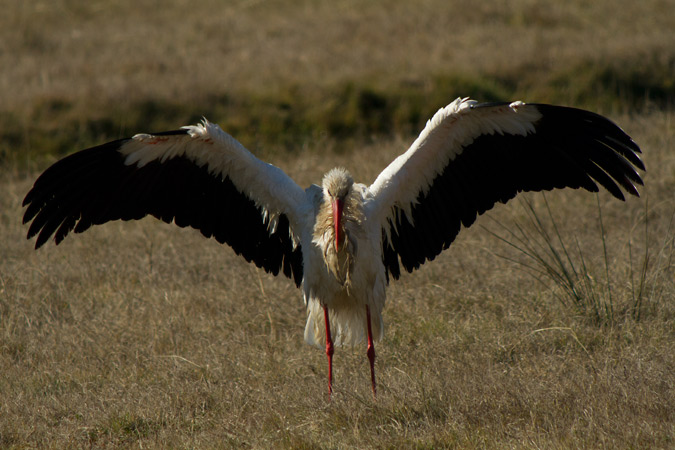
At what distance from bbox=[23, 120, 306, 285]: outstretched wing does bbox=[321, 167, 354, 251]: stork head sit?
32 centimetres

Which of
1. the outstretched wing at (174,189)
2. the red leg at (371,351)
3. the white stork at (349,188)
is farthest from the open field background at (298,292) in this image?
the outstretched wing at (174,189)

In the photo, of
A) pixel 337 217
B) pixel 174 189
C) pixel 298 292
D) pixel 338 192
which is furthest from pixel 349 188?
pixel 298 292

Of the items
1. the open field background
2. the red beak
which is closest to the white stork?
the red beak

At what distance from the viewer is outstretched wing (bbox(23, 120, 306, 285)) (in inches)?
189

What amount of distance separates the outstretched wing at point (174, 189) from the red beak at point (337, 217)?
1.29ft

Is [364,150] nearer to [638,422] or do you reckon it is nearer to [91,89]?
[91,89]

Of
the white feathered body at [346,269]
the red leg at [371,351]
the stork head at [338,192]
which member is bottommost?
the red leg at [371,351]

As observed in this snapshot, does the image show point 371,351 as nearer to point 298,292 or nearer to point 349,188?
point 349,188

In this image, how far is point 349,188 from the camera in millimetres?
4828

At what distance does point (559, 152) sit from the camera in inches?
190

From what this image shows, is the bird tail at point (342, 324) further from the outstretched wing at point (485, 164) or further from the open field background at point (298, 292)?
the outstretched wing at point (485, 164)

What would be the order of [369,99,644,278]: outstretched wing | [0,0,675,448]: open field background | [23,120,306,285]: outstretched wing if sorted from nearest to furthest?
[0,0,675,448]: open field background → [369,99,644,278]: outstretched wing → [23,120,306,285]: outstretched wing

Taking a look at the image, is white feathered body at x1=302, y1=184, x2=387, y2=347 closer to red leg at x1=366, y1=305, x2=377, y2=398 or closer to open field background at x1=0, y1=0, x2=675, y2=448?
red leg at x1=366, y1=305, x2=377, y2=398

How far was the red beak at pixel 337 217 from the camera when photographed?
4.67m
